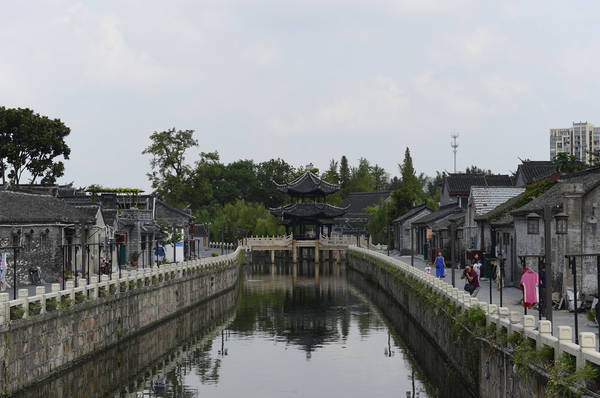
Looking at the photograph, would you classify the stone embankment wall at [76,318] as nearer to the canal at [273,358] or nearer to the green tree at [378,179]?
the canal at [273,358]

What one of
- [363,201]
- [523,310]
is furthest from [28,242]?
[363,201]

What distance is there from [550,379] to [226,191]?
4491 inches

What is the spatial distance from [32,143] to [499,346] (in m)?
→ 53.1

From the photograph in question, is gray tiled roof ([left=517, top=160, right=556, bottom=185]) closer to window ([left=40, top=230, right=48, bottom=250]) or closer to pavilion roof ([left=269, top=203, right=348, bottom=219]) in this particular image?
pavilion roof ([left=269, top=203, right=348, bottom=219])

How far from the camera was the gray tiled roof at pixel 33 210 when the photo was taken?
106 feet

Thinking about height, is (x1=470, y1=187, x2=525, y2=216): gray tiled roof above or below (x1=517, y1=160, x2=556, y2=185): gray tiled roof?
below

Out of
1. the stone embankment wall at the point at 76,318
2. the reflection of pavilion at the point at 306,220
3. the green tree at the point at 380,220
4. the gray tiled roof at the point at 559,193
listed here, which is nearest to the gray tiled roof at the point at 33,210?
the stone embankment wall at the point at 76,318

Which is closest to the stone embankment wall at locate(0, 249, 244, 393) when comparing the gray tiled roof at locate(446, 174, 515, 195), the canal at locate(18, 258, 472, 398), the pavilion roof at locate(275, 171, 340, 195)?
the canal at locate(18, 258, 472, 398)

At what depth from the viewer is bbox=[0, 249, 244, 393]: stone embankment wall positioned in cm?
1916

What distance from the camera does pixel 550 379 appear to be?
1258 centimetres

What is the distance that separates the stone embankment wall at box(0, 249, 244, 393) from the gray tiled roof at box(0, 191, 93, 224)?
4896 millimetres

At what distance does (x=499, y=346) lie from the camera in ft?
55.2

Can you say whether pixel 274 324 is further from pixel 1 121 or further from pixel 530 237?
pixel 1 121

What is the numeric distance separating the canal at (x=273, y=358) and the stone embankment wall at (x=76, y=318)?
56 centimetres
